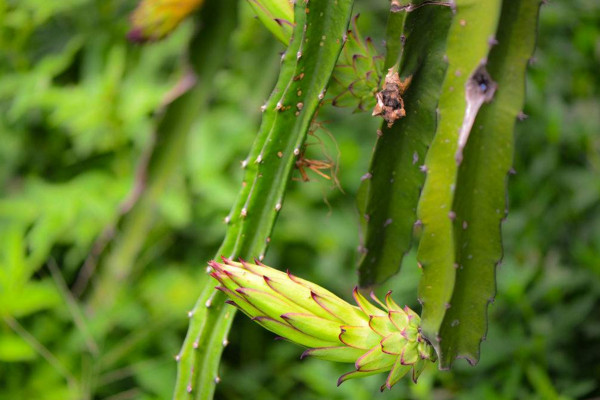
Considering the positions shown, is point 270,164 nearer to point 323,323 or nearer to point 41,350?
point 323,323

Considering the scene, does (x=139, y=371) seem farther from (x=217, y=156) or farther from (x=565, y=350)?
(x=565, y=350)

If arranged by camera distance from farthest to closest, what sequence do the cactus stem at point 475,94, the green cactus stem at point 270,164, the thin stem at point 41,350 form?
the thin stem at point 41,350 → the green cactus stem at point 270,164 → the cactus stem at point 475,94

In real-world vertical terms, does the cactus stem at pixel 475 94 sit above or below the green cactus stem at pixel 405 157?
above

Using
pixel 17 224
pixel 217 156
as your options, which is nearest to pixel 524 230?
pixel 217 156

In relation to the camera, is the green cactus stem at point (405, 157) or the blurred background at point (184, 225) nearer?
the green cactus stem at point (405, 157)

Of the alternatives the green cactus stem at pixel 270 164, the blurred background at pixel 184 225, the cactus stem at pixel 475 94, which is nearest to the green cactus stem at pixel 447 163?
the cactus stem at pixel 475 94

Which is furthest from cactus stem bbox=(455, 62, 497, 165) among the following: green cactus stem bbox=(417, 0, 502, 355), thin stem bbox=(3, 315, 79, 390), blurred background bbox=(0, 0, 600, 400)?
thin stem bbox=(3, 315, 79, 390)

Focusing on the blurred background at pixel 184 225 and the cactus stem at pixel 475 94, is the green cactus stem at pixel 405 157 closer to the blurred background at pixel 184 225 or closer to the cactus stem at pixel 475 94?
the cactus stem at pixel 475 94

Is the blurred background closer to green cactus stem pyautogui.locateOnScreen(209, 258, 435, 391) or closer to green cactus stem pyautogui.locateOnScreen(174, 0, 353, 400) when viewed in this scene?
green cactus stem pyautogui.locateOnScreen(174, 0, 353, 400)
